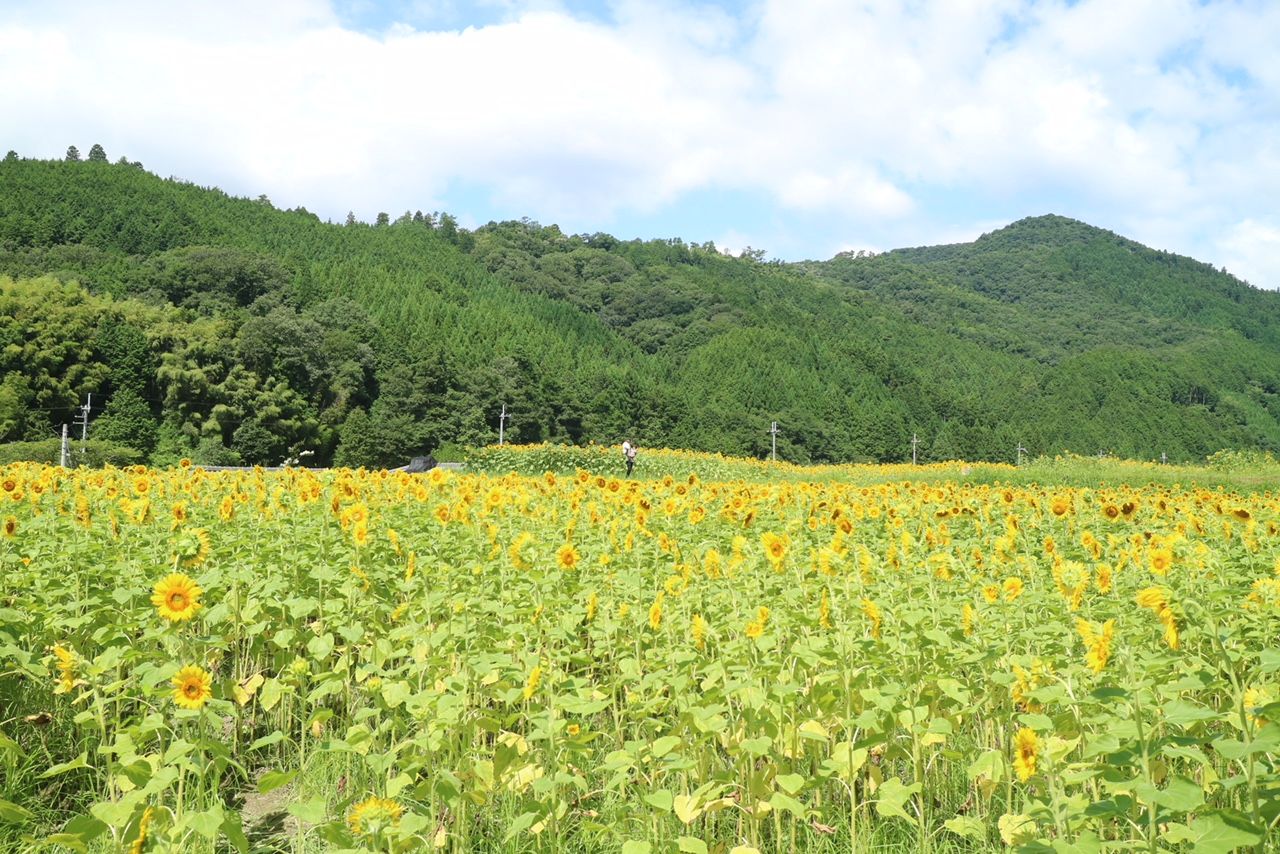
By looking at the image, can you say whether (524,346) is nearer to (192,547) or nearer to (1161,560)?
(192,547)

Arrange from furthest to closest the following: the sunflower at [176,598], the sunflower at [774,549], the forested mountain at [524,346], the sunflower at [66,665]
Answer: the forested mountain at [524,346], the sunflower at [774,549], the sunflower at [66,665], the sunflower at [176,598]

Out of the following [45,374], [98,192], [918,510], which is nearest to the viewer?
[918,510]

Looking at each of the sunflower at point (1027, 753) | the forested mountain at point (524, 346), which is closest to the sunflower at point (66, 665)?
the sunflower at point (1027, 753)

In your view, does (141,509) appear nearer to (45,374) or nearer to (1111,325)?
(45,374)

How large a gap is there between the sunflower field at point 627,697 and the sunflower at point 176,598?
0.04 feet

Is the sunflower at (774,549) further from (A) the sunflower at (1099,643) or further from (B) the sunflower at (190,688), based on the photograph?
(B) the sunflower at (190,688)

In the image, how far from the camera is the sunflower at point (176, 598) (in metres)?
2.50

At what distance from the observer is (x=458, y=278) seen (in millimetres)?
100812

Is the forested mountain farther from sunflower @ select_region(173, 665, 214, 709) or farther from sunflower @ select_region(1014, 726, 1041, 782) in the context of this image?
sunflower @ select_region(1014, 726, 1041, 782)

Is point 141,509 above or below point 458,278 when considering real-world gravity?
below

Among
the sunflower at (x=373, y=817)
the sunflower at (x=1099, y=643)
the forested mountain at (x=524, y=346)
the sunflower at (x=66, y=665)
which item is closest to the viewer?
the sunflower at (x=373, y=817)

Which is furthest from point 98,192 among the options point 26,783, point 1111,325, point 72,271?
point 1111,325

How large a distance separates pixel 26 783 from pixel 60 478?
17.3 feet

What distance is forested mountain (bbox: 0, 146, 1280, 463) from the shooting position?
4722 centimetres
